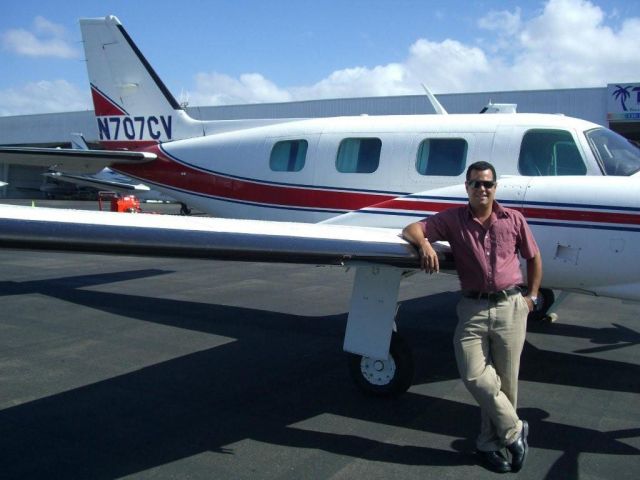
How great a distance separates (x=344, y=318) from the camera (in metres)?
8.65

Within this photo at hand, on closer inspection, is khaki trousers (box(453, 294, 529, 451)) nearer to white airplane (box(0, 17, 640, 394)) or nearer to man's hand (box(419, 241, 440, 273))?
man's hand (box(419, 241, 440, 273))

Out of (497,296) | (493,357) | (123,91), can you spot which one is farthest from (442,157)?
(123,91)

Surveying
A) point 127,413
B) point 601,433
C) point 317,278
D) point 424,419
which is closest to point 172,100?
point 317,278

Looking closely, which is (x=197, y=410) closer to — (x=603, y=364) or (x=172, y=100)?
(x=603, y=364)

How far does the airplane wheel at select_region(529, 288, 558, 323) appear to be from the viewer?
8336 millimetres

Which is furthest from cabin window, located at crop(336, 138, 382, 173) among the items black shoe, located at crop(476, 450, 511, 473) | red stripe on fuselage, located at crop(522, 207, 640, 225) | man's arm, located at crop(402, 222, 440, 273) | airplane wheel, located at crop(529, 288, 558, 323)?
black shoe, located at crop(476, 450, 511, 473)

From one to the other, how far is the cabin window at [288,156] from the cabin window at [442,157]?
153cm

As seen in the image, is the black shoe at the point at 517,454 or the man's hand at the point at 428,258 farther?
the man's hand at the point at 428,258

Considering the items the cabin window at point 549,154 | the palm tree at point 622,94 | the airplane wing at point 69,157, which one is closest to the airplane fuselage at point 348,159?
the cabin window at point 549,154

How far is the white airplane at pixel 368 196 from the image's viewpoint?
4.29 meters

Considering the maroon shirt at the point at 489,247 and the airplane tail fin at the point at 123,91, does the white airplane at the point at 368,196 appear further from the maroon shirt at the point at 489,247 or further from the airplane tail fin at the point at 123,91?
the airplane tail fin at the point at 123,91

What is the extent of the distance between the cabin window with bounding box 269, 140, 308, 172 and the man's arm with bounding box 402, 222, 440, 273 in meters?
3.18

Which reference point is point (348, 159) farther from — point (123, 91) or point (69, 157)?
point (123, 91)

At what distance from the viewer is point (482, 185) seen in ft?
13.5
